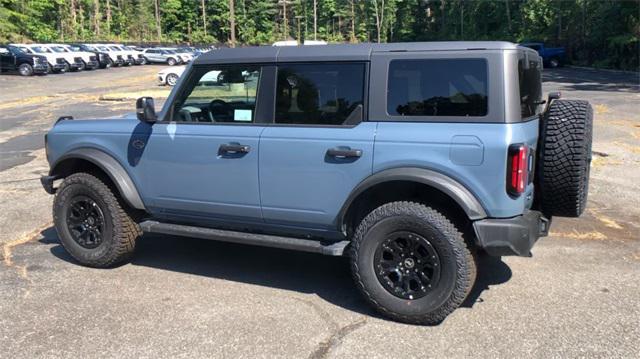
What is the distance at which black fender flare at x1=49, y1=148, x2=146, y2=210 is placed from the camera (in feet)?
17.3

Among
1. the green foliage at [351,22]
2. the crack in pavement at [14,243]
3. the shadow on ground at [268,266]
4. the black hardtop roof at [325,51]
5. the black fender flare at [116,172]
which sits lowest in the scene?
the shadow on ground at [268,266]

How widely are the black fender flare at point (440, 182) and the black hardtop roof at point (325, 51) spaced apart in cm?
86

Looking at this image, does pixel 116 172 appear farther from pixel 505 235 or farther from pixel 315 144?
pixel 505 235

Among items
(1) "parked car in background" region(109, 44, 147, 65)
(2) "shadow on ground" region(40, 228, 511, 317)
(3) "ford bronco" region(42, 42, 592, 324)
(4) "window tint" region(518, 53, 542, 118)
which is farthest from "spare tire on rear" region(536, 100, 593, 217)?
(1) "parked car in background" region(109, 44, 147, 65)

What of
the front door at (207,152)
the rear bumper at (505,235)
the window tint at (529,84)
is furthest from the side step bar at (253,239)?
the window tint at (529,84)

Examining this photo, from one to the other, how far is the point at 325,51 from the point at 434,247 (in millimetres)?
1670

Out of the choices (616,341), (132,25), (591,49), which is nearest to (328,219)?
(616,341)

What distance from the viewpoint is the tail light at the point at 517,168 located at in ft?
12.9

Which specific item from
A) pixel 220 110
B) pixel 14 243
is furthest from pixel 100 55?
pixel 220 110

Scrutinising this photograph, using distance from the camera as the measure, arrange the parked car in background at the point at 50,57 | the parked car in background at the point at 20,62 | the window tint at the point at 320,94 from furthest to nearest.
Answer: the parked car in background at the point at 50,57, the parked car in background at the point at 20,62, the window tint at the point at 320,94

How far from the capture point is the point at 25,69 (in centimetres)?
3797

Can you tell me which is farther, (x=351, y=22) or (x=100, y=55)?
(x=351, y=22)

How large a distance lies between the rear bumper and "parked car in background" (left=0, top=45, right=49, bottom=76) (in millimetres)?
39097

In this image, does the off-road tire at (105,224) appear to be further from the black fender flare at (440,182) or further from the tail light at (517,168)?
the tail light at (517,168)
